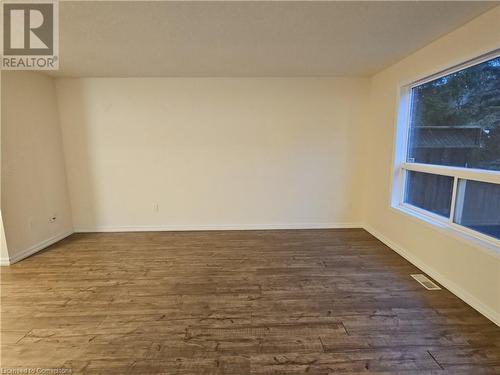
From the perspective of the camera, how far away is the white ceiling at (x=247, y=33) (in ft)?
6.18

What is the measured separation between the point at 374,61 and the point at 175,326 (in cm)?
354

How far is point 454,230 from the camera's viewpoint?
2.38 m

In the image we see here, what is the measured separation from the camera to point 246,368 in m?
1.53

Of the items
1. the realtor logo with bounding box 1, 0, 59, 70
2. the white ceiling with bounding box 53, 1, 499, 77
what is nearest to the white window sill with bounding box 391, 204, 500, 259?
the white ceiling with bounding box 53, 1, 499, 77

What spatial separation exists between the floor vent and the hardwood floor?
0.35ft

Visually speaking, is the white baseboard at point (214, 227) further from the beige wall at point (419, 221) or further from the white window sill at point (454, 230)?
the white window sill at point (454, 230)

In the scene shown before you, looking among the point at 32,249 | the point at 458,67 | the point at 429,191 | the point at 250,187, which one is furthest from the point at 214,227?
the point at 458,67

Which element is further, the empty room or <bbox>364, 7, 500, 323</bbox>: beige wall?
<bbox>364, 7, 500, 323</bbox>: beige wall

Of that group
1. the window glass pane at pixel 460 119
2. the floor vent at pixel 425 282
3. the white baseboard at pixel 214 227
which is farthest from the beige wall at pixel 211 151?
the floor vent at pixel 425 282

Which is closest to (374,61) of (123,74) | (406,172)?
(406,172)

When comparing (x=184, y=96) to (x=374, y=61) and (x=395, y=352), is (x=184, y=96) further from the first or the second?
(x=395, y=352)

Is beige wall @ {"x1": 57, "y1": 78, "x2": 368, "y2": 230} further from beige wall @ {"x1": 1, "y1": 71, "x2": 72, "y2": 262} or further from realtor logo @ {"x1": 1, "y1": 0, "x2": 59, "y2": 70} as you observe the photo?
realtor logo @ {"x1": 1, "y1": 0, "x2": 59, "y2": 70}

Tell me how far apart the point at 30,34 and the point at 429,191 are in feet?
14.0

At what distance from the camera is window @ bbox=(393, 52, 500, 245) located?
208 centimetres
